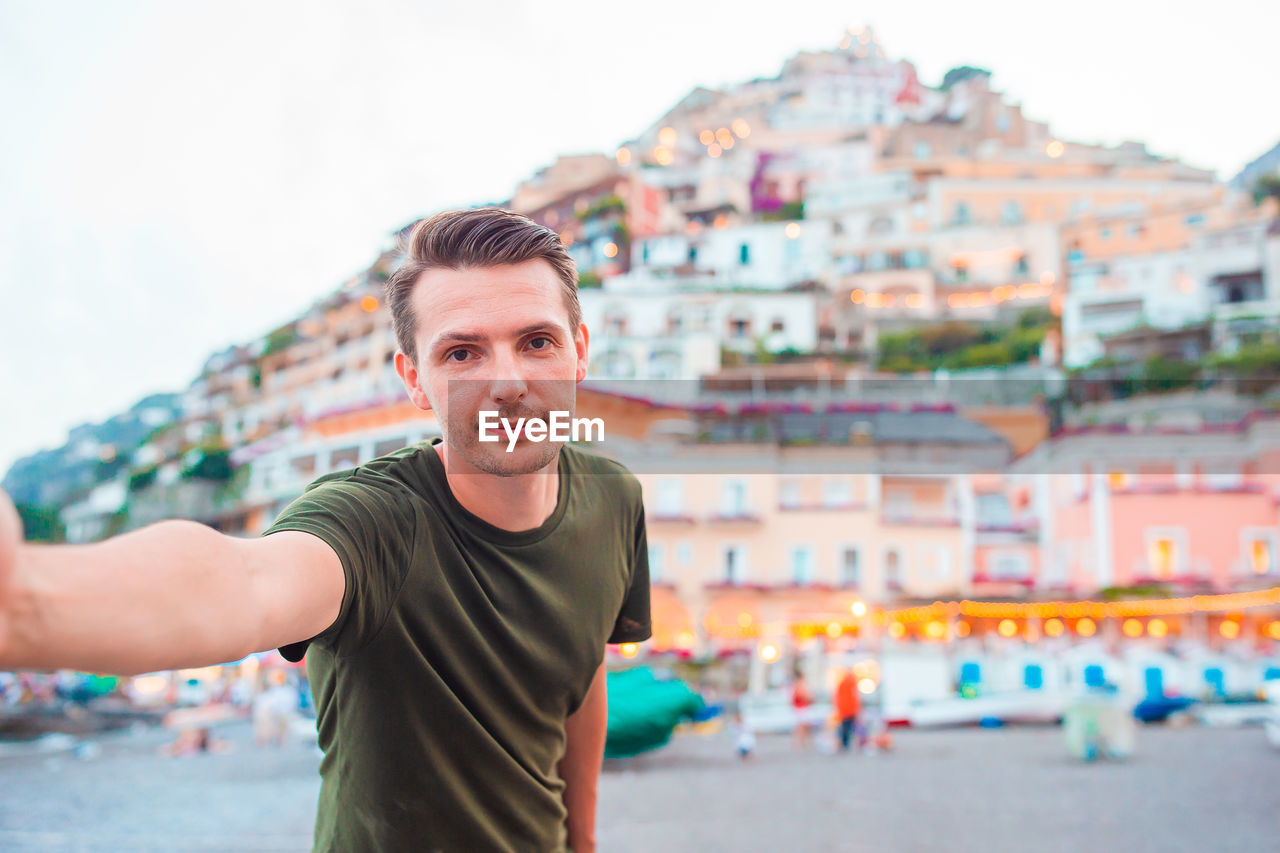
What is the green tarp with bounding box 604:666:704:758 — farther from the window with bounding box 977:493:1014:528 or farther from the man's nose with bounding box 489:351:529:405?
the window with bounding box 977:493:1014:528

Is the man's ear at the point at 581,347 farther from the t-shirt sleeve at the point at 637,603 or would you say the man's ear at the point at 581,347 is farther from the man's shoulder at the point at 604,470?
the t-shirt sleeve at the point at 637,603

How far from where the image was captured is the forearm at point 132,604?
1.68 ft

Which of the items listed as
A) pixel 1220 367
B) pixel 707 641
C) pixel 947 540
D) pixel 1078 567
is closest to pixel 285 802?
pixel 707 641

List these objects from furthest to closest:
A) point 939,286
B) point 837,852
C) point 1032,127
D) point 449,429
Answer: point 1032,127, point 939,286, point 837,852, point 449,429

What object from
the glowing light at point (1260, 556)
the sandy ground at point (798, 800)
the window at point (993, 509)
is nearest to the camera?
the sandy ground at point (798, 800)

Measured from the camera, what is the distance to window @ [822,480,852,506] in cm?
1805

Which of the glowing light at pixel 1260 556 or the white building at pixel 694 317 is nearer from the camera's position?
the glowing light at pixel 1260 556

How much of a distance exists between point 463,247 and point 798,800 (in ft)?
22.5

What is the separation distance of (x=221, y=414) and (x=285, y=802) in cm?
4282

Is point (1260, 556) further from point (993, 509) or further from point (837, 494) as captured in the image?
point (837, 494)

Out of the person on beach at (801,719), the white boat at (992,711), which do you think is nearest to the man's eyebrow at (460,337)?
the person on beach at (801,719)

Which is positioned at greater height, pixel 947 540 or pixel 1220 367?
pixel 1220 367

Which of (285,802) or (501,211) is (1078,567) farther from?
(501,211)

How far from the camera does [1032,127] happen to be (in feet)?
170
